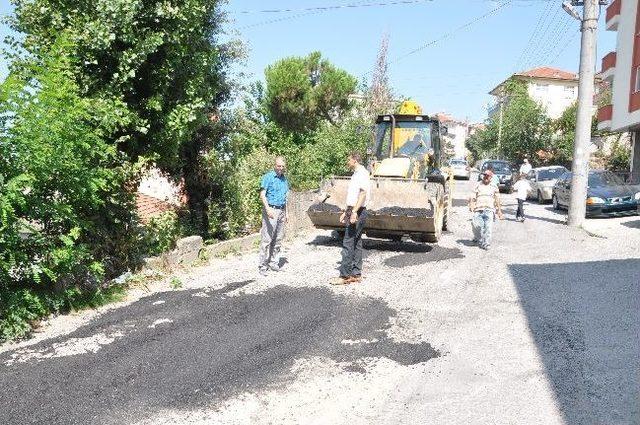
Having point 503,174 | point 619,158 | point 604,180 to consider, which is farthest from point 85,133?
point 619,158

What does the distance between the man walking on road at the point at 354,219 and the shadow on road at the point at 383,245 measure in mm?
2599

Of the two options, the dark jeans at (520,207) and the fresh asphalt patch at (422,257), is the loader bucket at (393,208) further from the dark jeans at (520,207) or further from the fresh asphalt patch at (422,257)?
the dark jeans at (520,207)

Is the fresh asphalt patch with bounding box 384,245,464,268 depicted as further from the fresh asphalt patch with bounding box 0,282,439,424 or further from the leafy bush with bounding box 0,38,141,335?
the leafy bush with bounding box 0,38,141,335

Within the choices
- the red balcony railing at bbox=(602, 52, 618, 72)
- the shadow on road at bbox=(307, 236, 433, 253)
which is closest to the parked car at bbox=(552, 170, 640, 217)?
the shadow on road at bbox=(307, 236, 433, 253)

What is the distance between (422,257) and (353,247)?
2361 millimetres

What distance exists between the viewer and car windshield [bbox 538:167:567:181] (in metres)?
22.8

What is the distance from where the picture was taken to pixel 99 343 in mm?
5465

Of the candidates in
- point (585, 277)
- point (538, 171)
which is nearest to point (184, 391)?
point (585, 277)

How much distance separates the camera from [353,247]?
795 cm

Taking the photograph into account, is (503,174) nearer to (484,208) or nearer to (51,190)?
(484,208)

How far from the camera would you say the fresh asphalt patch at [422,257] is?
9.37 meters

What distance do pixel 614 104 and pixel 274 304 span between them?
25.7m

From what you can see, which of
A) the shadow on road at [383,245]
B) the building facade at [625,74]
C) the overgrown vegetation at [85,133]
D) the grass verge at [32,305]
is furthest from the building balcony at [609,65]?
the grass verge at [32,305]

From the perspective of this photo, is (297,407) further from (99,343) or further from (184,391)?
(99,343)
